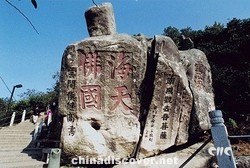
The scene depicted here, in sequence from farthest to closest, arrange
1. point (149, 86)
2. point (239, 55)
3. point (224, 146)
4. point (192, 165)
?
point (239, 55) → point (149, 86) → point (192, 165) → point (224, 146)

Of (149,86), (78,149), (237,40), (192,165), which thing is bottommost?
(192,165)

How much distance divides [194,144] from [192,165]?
181cm

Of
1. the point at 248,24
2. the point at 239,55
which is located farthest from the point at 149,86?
the point at 248,24

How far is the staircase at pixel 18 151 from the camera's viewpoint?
26.1ft

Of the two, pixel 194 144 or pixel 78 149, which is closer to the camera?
pixel 78 149

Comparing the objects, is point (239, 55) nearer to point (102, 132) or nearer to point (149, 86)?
point (149, 86)

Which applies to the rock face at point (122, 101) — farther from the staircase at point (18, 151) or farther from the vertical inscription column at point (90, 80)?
the staircase at point (18, 151)

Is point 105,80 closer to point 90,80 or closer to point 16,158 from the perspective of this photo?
point 90,80

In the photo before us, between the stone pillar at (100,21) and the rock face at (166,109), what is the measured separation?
1.73m

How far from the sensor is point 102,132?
22.8 feet

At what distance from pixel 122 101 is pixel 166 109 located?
4.01ft

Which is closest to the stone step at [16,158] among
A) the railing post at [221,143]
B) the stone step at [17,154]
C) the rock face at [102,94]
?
the stone step at [17,154]

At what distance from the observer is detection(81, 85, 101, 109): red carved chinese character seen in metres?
7.08

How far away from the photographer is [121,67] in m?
7.38
